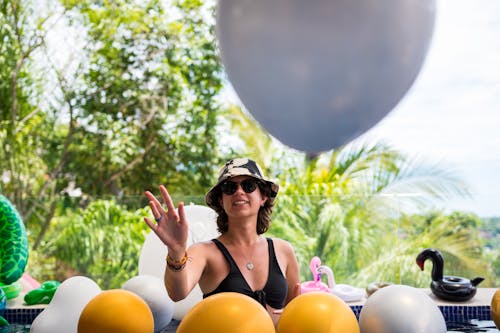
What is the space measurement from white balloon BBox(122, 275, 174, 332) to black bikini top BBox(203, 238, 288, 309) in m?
0.91

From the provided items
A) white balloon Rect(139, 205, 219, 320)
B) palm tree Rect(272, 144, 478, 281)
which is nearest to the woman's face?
white balloon Rect(139, 205, 219, 320)

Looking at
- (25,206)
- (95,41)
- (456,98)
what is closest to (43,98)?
(95,41)

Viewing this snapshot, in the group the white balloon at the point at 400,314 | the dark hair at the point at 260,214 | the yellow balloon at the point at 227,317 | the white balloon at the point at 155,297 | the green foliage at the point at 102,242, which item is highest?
the dark hair at the point at 260,214

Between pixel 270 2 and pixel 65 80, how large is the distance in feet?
24.0

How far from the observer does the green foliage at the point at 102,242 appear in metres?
6.31

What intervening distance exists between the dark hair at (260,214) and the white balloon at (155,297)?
887 mm

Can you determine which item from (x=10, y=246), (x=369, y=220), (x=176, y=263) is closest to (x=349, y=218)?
(x=369, y=220)

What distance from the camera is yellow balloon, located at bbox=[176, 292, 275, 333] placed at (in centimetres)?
158

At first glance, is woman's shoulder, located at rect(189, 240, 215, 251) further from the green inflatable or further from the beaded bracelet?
the green inflatable

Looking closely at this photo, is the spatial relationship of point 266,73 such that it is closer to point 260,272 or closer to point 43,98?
point 260,272

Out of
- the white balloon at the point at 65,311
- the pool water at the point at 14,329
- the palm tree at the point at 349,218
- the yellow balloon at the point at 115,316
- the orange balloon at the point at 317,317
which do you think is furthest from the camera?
the palm tree at the point at 349,218

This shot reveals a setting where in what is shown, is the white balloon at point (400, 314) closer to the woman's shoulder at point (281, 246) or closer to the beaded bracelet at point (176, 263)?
A: the woman's shoulder at point (281, 246)

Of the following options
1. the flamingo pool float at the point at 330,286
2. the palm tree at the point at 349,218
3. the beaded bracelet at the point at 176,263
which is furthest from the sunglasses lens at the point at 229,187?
the palm tree at the point at 349,218

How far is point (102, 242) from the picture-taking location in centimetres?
651
